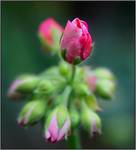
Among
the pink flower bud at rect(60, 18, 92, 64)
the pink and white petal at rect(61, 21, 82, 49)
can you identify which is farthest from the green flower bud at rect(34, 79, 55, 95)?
the pink and white petal at rect(61, 21, 82, 49)

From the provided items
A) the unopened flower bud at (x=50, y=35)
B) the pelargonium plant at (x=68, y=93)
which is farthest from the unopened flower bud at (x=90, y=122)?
the unopened flower bud at (x=50, y=35)

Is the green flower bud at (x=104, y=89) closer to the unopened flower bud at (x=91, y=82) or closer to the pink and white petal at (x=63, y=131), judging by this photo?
the unopened flower bud at (x=91, y=82)

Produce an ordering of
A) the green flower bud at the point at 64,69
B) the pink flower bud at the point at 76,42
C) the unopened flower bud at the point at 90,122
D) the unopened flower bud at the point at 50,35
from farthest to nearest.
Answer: the unopened flower bud at the point at 50,35
the green flower bud at the point at 64,69
the unopened flower bud at the point at 90,122
the pink flower bud at the point at 76,42

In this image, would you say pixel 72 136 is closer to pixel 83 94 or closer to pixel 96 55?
pixel 83 94

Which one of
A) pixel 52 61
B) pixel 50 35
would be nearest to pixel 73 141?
pixel 50 35

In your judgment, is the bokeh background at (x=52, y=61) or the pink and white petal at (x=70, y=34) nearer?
the pink and white petal at (x=70, y=34)

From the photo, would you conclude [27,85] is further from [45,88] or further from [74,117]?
[74,117]
